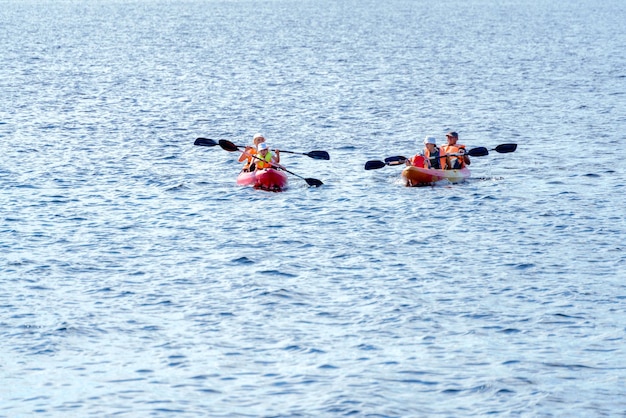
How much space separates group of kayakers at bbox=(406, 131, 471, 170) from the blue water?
73 cm

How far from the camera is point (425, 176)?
3322cm

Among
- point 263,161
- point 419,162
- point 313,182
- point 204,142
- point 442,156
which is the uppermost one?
point 204,142

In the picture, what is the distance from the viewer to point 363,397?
59.7 feet

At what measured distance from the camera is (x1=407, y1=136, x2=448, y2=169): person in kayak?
110 ft

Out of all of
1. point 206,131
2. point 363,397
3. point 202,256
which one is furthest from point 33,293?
point 206,131

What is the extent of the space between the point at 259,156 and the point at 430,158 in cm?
479

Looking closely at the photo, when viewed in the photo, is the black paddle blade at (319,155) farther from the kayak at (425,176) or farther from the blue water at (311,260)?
the kayak at (425,176)

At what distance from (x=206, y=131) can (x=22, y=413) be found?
29866 millimetres

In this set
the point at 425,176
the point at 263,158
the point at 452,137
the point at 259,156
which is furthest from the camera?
the point at 452,137

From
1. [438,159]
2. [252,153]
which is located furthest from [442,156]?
[252,153]

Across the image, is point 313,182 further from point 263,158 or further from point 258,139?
point 258,139

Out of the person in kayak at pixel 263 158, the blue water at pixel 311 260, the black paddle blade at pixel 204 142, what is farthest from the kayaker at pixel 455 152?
the black paddle blade at pixel 204 142

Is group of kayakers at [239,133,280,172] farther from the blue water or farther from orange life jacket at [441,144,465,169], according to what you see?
orange life jacket at [441,144,465,169]

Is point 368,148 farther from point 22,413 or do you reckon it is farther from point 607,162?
point 22,413
